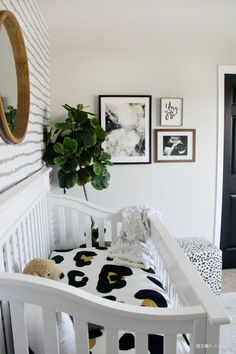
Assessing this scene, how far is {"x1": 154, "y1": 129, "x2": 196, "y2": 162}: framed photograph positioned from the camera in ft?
8.75

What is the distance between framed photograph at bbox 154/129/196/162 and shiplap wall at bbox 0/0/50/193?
1.09 m

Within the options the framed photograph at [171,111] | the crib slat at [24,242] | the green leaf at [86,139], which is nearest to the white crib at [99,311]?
the crib slat at [24,242]

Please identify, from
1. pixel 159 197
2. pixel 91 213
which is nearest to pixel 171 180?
pixel 159 197

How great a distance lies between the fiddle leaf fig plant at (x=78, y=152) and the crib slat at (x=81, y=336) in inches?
59.4

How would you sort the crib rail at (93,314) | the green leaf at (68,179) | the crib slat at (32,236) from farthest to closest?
1. the green leaf at (68,179)
2. the crib slat at (32,236)
3. the crib rail at (93,314)

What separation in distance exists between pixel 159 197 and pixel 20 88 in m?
1.78

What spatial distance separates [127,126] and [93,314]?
2.01 m

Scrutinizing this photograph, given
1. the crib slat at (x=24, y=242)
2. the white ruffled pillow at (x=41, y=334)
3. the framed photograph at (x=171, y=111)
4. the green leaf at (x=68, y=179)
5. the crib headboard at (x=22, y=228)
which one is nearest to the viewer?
the white ruffled pillow at (x=41, y=334)

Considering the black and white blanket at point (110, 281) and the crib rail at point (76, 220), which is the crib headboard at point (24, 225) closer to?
the crib rail at point (76, 220)

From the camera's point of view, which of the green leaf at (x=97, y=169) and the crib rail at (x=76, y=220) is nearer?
the crib rail at (x=76, y=220)

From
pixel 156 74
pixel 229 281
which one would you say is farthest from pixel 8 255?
pixel 229 281

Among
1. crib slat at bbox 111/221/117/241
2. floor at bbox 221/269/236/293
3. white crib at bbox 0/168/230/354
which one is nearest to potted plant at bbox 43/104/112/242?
crib slat at bbox 111/221/117/241

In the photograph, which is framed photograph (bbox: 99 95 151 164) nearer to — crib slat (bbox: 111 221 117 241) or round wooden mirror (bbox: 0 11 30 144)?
crib slat (bbox: 111 221 117 241)

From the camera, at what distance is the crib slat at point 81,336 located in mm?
823
